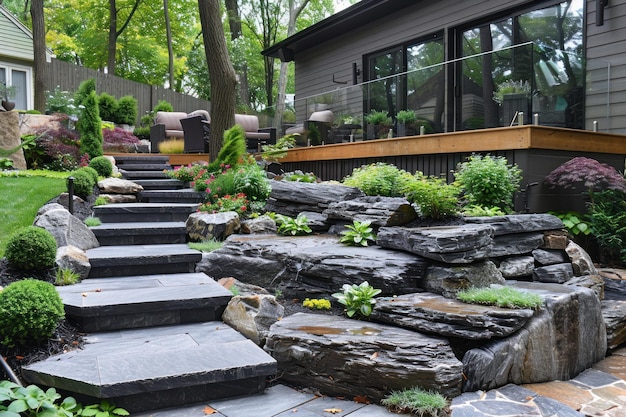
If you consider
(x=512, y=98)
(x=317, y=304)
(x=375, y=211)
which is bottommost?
(x=317, y=304)

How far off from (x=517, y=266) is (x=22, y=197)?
5862 millimetres

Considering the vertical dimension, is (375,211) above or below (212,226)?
above

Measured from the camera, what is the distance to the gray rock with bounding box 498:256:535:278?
16.9ft

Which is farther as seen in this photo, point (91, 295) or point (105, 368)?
point (91, 295)

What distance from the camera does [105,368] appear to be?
121 inches

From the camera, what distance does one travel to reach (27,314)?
321 cm

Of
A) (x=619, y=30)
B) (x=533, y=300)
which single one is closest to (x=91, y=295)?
(x=533, y=300)

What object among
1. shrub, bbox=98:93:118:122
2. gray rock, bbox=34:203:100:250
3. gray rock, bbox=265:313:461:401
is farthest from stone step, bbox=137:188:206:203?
shrub, bbox=98:93:118:122

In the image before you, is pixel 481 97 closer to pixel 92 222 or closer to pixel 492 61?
pixel 492 61

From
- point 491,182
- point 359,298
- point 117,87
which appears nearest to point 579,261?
point 491,182

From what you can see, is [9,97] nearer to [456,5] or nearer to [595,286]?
[456,5]

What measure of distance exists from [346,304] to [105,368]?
6.10 ft

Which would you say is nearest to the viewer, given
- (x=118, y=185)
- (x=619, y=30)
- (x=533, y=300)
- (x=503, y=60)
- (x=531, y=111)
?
(x=533, y=300)

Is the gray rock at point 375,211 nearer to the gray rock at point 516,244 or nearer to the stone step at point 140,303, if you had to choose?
the gray rock at point 516,244
